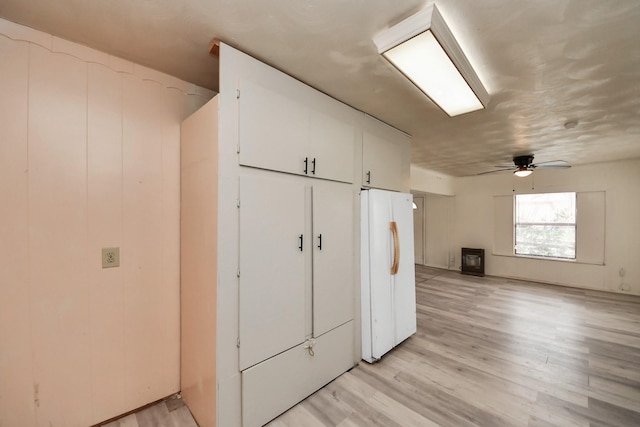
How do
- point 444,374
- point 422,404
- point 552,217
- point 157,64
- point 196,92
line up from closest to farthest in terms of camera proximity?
point 157,64 < point 422,404 < point 196,92 < point 444,374 < point 552,217

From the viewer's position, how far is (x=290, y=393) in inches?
73.3

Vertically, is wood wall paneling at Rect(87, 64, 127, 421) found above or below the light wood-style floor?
above

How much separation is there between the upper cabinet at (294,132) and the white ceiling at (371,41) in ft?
0.57

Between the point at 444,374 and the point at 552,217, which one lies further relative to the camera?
the point at 552,217

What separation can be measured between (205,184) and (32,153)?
96cm

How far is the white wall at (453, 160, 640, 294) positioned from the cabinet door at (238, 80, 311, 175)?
6.04 metres

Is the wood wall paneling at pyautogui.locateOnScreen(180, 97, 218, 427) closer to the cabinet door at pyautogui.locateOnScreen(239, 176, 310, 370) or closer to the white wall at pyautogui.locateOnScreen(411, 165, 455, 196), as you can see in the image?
the cabinet door at pyautogui.locateOnScreen(239, 176, 310, 370)

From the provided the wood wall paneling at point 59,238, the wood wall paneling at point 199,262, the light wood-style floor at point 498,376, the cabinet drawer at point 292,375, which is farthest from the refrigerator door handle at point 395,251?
the wood wall paneling at point 59,238

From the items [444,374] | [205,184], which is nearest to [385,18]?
[205,184]

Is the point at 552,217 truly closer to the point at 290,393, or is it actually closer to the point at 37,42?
the point at 290,393

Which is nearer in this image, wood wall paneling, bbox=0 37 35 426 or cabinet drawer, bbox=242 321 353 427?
wood wall paneling, bbox=0 37 35 426

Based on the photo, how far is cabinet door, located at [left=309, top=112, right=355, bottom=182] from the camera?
2033 mm

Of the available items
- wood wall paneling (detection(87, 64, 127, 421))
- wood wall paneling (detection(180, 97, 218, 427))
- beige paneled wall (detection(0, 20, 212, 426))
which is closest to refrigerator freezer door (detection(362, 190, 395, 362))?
wood wall paneling (detection(180, 97, 218, 427))

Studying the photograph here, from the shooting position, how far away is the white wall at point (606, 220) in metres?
4.68
